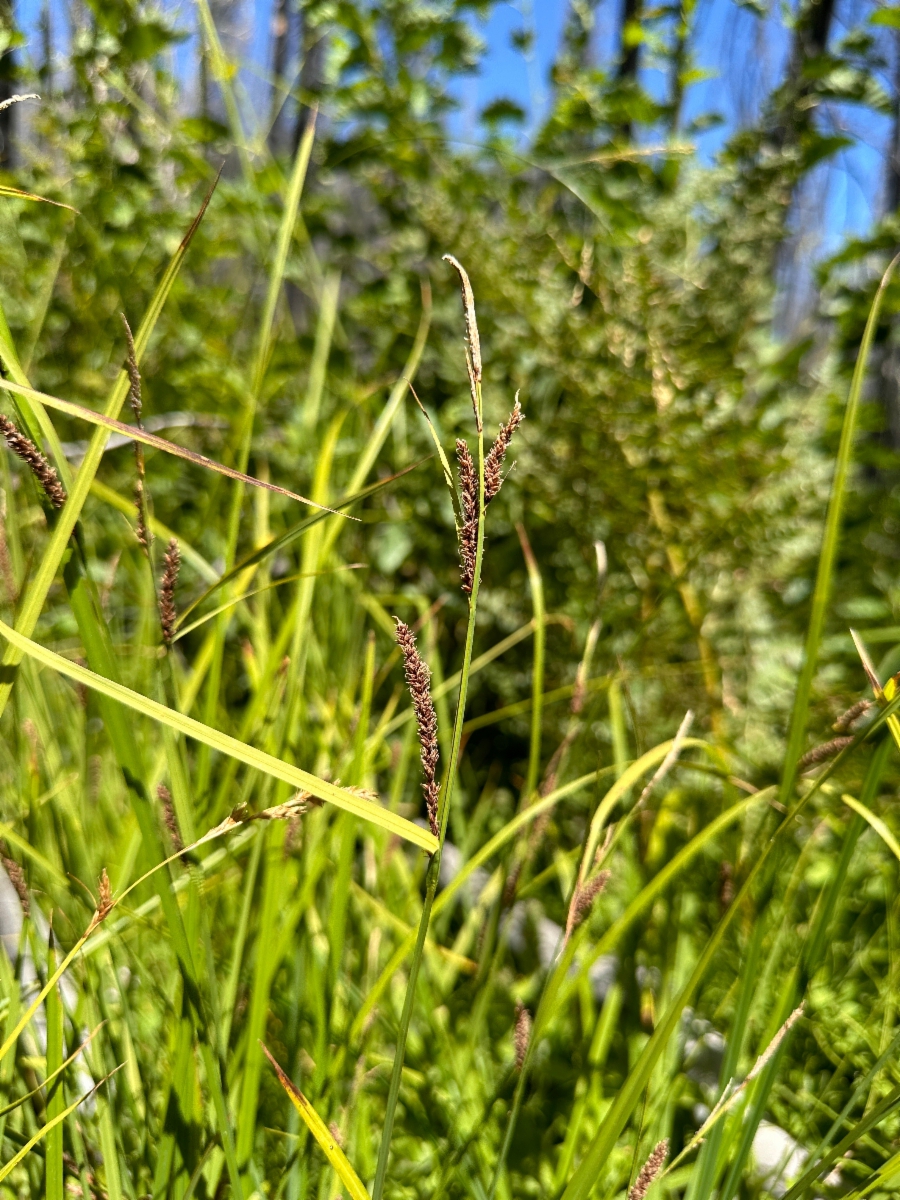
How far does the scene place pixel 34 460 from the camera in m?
0.38

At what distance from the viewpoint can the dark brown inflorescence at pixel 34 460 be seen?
0.35 metres

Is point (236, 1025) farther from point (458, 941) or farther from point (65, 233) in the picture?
point (65, 233)

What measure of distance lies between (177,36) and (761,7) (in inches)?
→ 33.9

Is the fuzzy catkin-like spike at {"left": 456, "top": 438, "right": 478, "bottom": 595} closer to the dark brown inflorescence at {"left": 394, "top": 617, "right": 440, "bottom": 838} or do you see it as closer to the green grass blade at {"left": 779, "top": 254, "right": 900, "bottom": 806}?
the dark brown inflorescence at {"left": 394, "top": 617, "right": 440, "bottom": 838}

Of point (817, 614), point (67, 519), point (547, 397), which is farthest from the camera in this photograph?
point (547, 397)

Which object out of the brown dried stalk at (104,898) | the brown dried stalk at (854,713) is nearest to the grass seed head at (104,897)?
the brown dried stalk at (104,898)

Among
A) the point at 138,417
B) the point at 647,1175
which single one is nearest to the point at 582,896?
the point at 647,1175

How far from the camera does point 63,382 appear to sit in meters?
1.70

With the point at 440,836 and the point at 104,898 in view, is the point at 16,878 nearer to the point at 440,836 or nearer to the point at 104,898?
the point at 104,898

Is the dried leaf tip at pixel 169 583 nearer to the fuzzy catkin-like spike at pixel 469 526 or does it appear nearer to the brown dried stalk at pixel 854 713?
the fuzzy catkin-like spike at pixel 469 526

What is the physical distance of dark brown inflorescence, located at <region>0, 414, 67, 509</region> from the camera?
354 mm

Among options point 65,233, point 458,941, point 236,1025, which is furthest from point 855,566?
point 65,233

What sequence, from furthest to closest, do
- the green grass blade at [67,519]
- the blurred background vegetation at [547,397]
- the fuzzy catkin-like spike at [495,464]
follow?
the blurred background vegetation at [547,397] < the green grass blade at [67,519] < the fuzzy catkin-like spike at [495,464]

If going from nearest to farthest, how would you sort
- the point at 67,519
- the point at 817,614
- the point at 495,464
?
the point at 495,464, the point at 67,519, the point at 817,614
